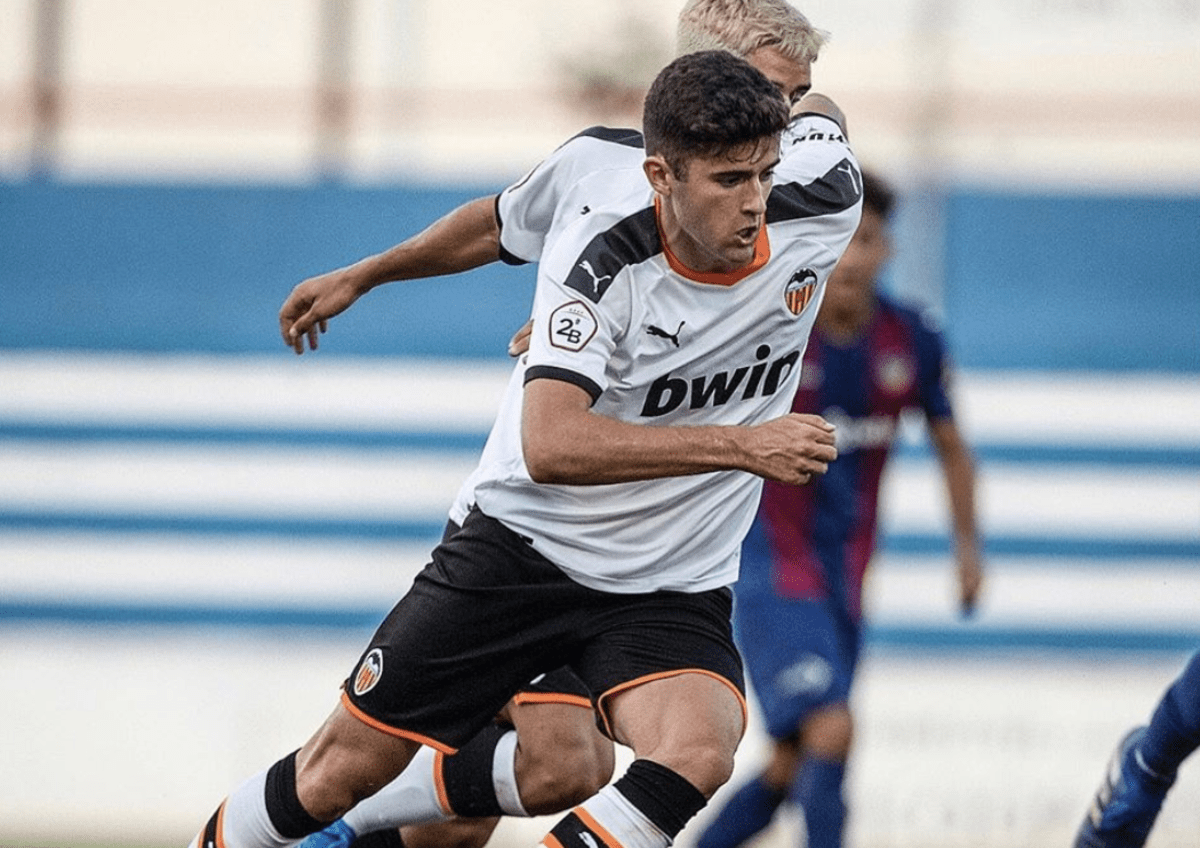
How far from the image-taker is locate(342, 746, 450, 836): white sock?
5.01m

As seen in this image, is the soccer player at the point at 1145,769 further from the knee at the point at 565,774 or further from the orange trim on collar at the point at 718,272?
the orange trim on collar at the point at 718,272

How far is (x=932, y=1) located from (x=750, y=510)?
5720mm

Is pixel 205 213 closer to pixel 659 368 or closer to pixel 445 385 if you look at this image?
pixel 445 385

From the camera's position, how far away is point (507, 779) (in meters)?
4.96

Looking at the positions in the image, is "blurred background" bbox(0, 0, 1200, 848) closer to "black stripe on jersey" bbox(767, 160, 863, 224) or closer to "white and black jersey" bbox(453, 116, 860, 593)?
"white and black jersey" bbox(453, 116, 860, 593)

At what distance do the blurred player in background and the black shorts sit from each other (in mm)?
263

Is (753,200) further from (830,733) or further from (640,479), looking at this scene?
(830,733)

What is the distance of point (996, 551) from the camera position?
8906mm

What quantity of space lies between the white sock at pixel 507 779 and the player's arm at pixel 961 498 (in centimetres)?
263

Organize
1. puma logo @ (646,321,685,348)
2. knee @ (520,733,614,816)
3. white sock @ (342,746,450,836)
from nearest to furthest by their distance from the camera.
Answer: puma logo @ (646,321,685,348) → knee @ (520,733,614,816) → white sock @ (342,746,450,836)

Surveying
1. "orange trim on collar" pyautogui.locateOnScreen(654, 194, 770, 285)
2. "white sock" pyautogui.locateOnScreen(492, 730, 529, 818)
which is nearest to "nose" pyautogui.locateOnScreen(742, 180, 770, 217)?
"orange trim on collar" pyautogui.locateOnScreen(654, 194, 770, 285)

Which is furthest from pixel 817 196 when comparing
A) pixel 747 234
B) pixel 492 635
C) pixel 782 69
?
pixel 492 635

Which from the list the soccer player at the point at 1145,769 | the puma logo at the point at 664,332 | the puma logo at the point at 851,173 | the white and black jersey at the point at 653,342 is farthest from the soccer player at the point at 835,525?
the puma logo at the point at 664,332

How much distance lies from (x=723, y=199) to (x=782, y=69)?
58 cm
